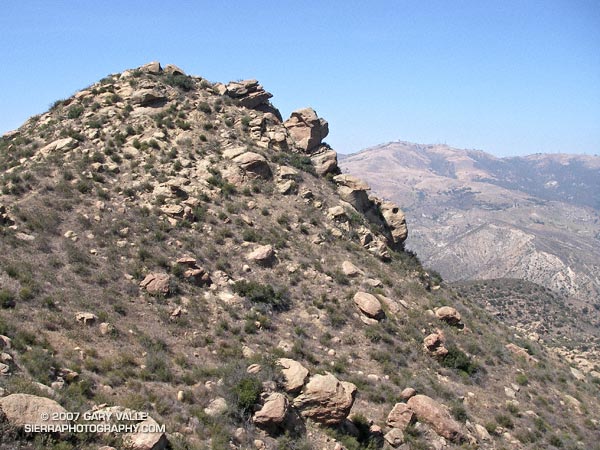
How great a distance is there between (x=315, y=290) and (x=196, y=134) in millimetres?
15865

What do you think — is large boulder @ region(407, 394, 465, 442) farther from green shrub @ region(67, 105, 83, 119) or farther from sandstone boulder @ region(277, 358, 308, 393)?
green shrub @ region(67, 105, 83, 119)

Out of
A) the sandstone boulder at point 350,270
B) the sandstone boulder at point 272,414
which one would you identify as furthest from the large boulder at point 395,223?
the sandstone boulder at point 272,414

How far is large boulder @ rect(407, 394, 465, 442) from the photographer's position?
1636 centimetres

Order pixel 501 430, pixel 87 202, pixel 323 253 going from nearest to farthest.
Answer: pixel 501 430 < pixel 87 202 < pixel 323 253

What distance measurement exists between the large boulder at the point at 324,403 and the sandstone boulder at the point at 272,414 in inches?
40.8

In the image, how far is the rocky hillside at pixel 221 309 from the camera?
13359 mm

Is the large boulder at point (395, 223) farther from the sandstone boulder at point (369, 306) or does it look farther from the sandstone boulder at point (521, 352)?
the sandstone boulder at point (369, 306)

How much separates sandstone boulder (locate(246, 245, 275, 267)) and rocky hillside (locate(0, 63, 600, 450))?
12 centimetres

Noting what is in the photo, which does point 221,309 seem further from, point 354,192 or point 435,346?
point 354,192

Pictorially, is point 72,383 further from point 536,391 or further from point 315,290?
point 536,391

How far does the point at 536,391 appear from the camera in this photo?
23.0 meters

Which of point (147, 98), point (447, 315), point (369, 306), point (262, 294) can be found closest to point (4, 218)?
point (262, 294)

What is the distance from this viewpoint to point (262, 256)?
77.3 ft

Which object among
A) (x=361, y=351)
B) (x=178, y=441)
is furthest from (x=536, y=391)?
(x=178, y=441)
